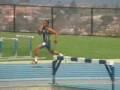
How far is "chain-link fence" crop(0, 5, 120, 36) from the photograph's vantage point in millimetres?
41281

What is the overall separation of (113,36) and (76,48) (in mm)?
10285

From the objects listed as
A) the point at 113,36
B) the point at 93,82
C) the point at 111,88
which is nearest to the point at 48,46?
the point at 93,82

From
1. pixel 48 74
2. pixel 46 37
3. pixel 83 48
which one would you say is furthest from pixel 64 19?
pixel 48 74

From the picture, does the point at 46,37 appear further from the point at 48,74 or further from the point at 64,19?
the point at 64,19

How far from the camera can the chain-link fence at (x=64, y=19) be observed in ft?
135

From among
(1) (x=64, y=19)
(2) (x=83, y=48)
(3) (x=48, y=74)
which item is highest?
(1) (x=64, y=19)

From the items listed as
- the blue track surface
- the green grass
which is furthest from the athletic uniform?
the blue track surface

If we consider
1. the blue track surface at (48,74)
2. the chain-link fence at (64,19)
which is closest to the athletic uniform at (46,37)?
the blue track surface at (48,74)

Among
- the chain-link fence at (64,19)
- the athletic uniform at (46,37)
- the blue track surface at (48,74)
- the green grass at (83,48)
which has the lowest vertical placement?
the blue track surface at (48,74)

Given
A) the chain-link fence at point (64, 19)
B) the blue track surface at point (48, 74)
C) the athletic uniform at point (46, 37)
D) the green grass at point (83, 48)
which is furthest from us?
the chain-link fence at point (64, 19)

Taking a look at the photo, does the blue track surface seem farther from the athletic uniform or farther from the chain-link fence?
the chain-link fence

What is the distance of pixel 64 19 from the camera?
4231 centimetres

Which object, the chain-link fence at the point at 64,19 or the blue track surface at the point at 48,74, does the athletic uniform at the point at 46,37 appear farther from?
the chain-link fence at the point at 64,19

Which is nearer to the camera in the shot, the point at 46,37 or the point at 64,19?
the point at 46,37
